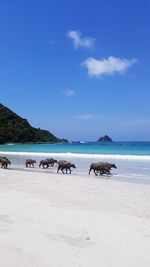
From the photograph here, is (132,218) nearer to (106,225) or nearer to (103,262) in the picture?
(106,225)

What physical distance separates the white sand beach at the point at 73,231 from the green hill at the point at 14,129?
117713 millimetres

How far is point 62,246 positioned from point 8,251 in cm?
90

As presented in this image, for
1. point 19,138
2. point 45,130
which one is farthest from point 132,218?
point 45,130

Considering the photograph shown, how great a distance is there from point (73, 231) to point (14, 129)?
131778 millimetres

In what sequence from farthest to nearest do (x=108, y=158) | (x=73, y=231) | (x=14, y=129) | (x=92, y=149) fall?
(x=14, y=129) → (x=92, y=149) → (x=108, y=158) → (x=73, y=231)

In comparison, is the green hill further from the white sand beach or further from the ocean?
the white sand beach

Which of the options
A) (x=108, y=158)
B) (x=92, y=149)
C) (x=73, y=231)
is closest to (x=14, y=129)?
(x=92, y=149)

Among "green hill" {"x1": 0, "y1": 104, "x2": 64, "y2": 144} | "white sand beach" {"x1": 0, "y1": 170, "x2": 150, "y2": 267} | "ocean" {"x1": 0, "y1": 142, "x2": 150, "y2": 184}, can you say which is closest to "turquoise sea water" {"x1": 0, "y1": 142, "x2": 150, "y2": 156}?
"ocean" {"x1": 0, "y1": 142, "x2": 150, "y2": 184}

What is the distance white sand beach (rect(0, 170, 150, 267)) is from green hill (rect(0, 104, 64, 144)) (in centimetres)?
11771

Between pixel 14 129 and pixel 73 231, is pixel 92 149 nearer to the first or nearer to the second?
pixel 14 129

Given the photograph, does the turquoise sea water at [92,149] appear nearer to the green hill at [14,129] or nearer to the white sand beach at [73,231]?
the green hill at [14,129]

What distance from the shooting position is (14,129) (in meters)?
138

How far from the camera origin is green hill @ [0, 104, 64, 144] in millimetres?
132875

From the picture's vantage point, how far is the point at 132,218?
8930 millimetres
